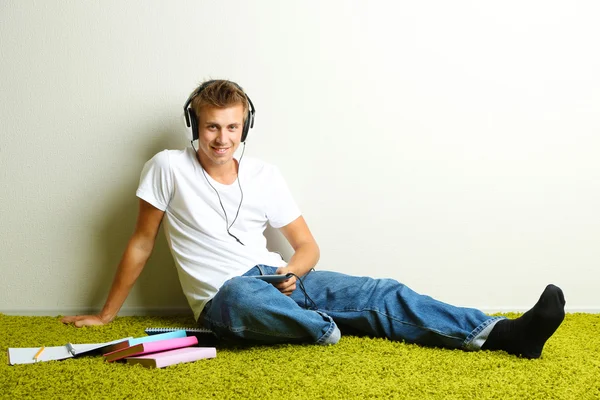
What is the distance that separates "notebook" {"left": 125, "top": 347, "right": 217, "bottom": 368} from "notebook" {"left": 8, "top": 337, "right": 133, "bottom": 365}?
0.10 meters

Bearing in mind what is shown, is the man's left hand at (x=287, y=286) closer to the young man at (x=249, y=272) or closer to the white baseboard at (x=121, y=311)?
the young man at (x=249, y=272)

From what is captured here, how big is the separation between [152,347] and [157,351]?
0.11 ft

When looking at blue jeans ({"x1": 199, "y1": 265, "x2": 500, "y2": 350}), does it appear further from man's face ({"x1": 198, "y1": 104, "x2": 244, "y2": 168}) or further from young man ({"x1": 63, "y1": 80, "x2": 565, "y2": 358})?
man's face ({"x1": 198, "y1": 104, "x2": 244, "y2": 168})

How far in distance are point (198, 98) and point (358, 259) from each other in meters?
0.81

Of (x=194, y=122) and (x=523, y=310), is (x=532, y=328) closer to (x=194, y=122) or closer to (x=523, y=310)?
(x=523, y=310)

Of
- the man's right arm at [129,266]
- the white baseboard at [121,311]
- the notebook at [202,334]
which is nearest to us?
the notebook at [202,334]

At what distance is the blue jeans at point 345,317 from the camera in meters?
1.73

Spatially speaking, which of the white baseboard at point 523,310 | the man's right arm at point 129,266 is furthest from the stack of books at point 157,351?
the white baseboard at point 523,310

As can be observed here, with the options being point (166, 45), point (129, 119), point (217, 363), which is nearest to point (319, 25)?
point (166, 45)

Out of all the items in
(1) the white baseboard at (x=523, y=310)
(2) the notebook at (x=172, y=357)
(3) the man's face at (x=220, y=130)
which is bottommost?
(1) the white baseboard at (x=523, y=310)

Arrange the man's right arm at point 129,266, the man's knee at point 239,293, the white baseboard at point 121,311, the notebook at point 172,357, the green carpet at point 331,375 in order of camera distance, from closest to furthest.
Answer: the green carpet at point 331,375 < the notebook at point 172,357 < the man's knee at point 239,293 < the man's right arm at point 129,266 < the white baseboard at point 121,311

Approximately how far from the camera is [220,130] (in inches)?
77.9

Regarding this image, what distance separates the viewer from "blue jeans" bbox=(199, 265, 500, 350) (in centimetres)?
173

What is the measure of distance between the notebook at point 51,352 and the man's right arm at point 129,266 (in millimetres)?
371
